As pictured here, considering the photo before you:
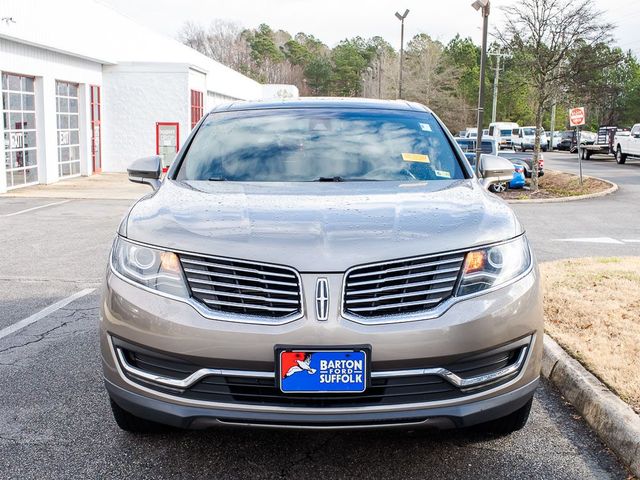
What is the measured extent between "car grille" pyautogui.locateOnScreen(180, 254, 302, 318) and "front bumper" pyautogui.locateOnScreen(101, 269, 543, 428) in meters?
0.07

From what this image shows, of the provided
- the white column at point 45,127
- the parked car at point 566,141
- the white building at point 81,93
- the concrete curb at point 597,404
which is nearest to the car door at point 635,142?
the parked car at point 566,141

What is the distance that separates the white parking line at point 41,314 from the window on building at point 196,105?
75.7 feet

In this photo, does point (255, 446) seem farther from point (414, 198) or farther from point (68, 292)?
point (68, 292)

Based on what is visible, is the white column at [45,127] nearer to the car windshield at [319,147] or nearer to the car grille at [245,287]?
the car windshield at [319,147]

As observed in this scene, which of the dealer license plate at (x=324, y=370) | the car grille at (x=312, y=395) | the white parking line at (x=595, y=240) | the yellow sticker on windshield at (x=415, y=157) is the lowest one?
the white parking line at (x=595, y=240)

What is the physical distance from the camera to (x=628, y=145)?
34562mm

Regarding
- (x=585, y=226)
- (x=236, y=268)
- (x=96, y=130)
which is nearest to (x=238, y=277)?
(x=236, y=268)

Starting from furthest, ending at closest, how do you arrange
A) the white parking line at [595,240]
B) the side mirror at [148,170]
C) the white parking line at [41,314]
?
the white parking line at [595,240]
the white parking line at [41,314]
the side mirror at [148,170]

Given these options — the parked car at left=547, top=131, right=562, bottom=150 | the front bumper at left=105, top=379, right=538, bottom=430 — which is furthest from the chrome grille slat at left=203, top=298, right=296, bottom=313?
the parked car at left=547, top=131, right=562, bottom=150

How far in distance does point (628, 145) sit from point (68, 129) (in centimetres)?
2591

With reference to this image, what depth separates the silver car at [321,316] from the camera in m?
2.68

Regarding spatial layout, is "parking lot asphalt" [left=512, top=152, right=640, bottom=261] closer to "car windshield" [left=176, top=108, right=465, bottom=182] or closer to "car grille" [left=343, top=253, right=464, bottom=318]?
"car windshield" [left=176, top=108, right=465, bottom=182]

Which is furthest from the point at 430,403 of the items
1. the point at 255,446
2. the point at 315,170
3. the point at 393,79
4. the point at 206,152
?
the point at 393,79

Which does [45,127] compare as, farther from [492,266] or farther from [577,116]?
[492,266]
